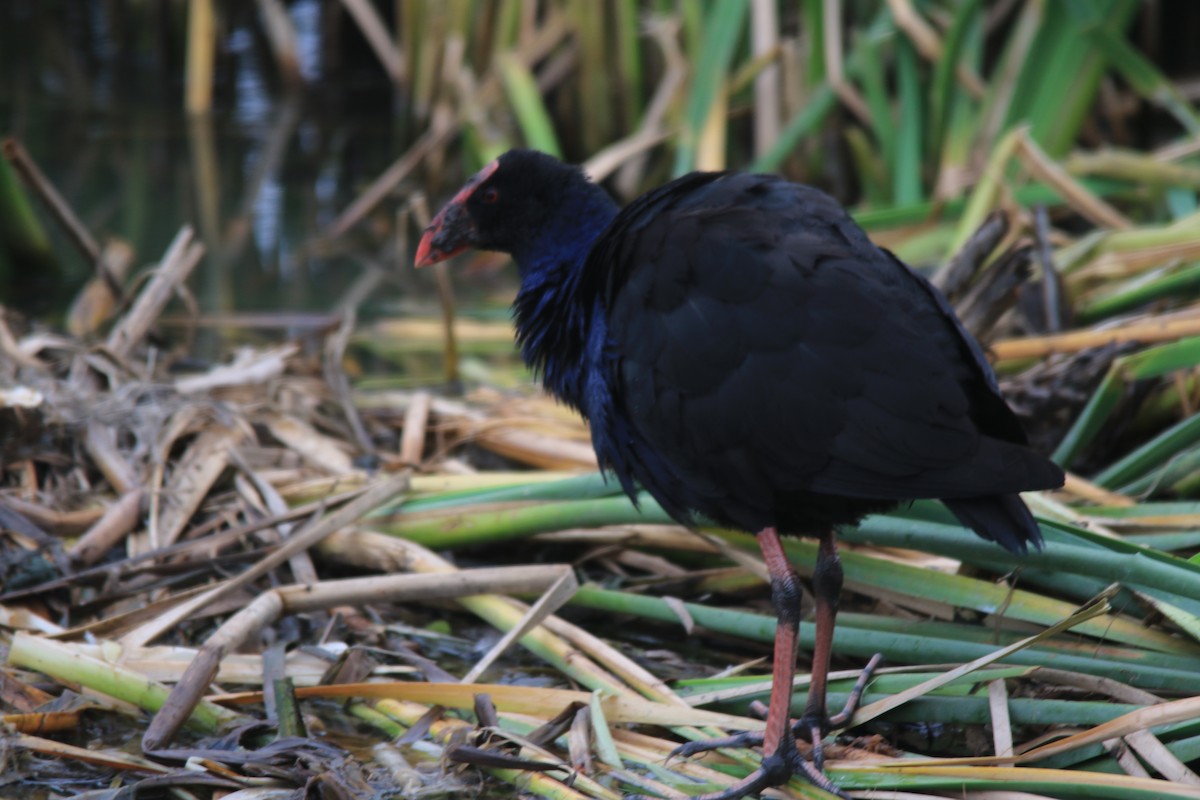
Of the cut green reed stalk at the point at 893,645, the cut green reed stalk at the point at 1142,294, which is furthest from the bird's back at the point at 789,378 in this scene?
the cut green reed stalk at the point at 1142,294

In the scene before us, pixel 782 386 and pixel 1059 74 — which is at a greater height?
pixel 1059 74

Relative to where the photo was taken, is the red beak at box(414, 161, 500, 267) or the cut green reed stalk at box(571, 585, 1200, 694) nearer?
the cut green reed stalk at box(571, 585, 1200, 694)

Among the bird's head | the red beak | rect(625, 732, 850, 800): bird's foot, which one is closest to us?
rect(625, 732, 850, 800): bird's foot

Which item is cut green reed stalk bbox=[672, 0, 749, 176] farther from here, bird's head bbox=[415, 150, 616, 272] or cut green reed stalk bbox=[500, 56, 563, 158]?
bird's head bbox=[415, 150, 616, 272]

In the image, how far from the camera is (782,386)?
2.14 m

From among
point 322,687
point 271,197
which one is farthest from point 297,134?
point 322,687

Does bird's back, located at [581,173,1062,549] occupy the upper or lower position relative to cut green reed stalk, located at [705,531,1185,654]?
upper

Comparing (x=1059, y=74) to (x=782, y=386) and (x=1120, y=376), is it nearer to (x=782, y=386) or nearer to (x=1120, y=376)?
(x=1120, y=376)

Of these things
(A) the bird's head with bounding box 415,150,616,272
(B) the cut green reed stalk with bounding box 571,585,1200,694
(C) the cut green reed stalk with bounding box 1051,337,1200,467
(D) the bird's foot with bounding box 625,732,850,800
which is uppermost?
(A) the bird's head with bounding box 415,150,616,272

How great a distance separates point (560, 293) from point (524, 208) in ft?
0.79

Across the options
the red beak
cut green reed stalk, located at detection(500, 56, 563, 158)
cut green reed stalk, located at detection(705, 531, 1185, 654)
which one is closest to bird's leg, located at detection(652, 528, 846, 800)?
cut green reed stalk, located at detection(705, 531, 1185, 654)

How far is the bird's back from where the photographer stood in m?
2.09

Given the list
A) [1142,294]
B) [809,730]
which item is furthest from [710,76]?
[809,730]

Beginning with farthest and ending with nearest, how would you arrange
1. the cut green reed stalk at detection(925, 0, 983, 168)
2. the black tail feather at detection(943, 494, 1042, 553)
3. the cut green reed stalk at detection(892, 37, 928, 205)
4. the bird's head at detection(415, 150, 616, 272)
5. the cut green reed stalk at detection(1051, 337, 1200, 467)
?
the cut green reed stalk at detection(892, 37, 928, 205), the cut green reed stalk at detection(925, 0, 983, 168), the cut green reed stalk at detection(1051, 337, 1200, 467), the bird's head at detection(415, 150, 616, 272), the black tail feather at detection(943, 494, 1042, 553)
